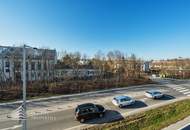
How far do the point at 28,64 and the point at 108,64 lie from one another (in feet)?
67.7

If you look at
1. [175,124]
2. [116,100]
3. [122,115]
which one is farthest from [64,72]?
[175,124]

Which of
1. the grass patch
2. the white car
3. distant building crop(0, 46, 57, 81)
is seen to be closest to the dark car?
the grass patch

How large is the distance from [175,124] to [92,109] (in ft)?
26.3

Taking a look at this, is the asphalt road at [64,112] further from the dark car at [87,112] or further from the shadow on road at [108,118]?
the dark car at [87,112]

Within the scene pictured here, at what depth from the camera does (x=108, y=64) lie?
62.9m

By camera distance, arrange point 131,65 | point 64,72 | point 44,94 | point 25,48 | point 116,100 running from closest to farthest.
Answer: point 25,48 < point 116,100 < point 44,94 < point 64,72 < point 131,65

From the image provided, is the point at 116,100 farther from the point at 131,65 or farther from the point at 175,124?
the point at 131,65

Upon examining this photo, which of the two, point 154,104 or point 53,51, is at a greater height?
point 53,51

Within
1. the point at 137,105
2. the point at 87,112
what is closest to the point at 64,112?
the point at 87,112

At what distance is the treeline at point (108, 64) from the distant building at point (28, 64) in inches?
160

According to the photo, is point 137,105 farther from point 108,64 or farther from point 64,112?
point 108,64

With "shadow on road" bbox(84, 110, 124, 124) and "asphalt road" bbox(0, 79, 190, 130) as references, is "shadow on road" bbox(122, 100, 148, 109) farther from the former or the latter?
"shadow on road" bbox(84, 110, 124, 124)

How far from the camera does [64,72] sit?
57.4 metres

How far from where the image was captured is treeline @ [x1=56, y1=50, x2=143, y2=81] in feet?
189
